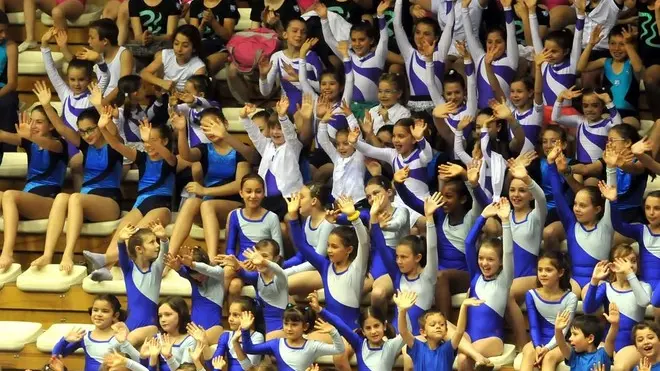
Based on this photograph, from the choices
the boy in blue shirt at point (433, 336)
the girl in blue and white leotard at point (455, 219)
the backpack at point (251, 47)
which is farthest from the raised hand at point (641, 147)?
the backpack at point (251, 47)

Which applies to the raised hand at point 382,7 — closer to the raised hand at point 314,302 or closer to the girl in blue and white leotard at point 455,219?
the girl in blue and white leotard at point 455,219

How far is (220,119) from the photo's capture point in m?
8.69

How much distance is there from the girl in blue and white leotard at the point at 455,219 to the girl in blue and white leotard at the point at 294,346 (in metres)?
0.71

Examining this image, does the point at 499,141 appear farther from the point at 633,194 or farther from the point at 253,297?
the point at 253,297

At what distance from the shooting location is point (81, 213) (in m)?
8.64

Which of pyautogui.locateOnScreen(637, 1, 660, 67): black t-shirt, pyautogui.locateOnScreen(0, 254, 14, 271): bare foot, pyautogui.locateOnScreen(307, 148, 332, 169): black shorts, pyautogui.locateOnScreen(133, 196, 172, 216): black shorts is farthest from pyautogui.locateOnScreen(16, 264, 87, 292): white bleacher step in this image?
pyautogui.locateOnScreen(637, 1, 660, 67): black t-shirt

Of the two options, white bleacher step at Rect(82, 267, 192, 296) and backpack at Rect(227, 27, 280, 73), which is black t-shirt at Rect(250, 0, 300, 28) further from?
white bleacher step at Rect(82, 267, 192, 296)

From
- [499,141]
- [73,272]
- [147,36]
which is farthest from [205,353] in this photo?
[147,36]

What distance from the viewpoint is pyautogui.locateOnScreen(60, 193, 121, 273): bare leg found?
8.52 meters

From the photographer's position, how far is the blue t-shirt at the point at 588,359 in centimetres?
721

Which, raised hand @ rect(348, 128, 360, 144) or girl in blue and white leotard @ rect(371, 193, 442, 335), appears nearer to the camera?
girl in blue and white leotard @ rect(371, 193, 442, 335)

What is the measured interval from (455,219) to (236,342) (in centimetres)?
127

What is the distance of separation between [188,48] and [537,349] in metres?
2.94

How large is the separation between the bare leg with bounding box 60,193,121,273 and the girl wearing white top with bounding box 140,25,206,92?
888 mm
